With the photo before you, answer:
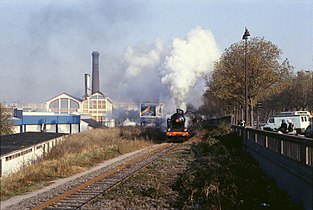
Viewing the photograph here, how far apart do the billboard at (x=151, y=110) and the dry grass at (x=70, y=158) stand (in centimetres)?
1490

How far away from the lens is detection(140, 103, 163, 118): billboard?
186ft

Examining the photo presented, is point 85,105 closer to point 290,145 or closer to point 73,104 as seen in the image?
point 73,104

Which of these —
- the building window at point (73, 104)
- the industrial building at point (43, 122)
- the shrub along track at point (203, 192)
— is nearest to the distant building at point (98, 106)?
the building window at point (73, 104)

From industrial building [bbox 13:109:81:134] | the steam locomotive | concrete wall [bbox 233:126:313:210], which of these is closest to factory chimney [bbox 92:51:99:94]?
industrial building [bbox 13:109:81:134]

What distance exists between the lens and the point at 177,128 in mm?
35438

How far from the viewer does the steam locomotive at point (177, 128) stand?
34.8m

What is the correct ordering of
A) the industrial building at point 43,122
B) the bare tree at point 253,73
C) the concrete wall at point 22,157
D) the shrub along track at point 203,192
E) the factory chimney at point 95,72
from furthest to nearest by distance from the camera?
the factory chimney at point 95,72, the industrial building at point 43,122, the bare tree at point 253,73, the concrete wall at point 22,157, the shrub along track at point 203,192

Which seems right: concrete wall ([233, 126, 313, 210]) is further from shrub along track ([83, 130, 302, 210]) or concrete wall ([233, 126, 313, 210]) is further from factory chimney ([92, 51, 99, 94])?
factory chimney ([92, 51, 99, 94])

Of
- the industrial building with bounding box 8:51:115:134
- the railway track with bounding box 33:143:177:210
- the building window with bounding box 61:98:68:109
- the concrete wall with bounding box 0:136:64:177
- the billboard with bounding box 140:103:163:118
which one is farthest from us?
the building window with bounding box 61:98:68:109

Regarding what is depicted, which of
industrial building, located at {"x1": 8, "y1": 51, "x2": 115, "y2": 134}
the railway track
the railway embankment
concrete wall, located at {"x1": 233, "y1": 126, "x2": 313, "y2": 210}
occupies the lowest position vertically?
the railway track

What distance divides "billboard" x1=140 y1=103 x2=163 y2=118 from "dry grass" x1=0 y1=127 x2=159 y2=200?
48.9ft

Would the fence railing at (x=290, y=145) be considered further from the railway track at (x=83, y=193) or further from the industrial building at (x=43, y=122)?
the industrial building at (x=43, y=122)

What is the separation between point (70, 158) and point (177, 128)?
16.9 metres

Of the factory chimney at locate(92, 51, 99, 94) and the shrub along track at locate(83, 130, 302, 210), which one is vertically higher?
the factory chimney at locate(92, 51, 99, 94)
